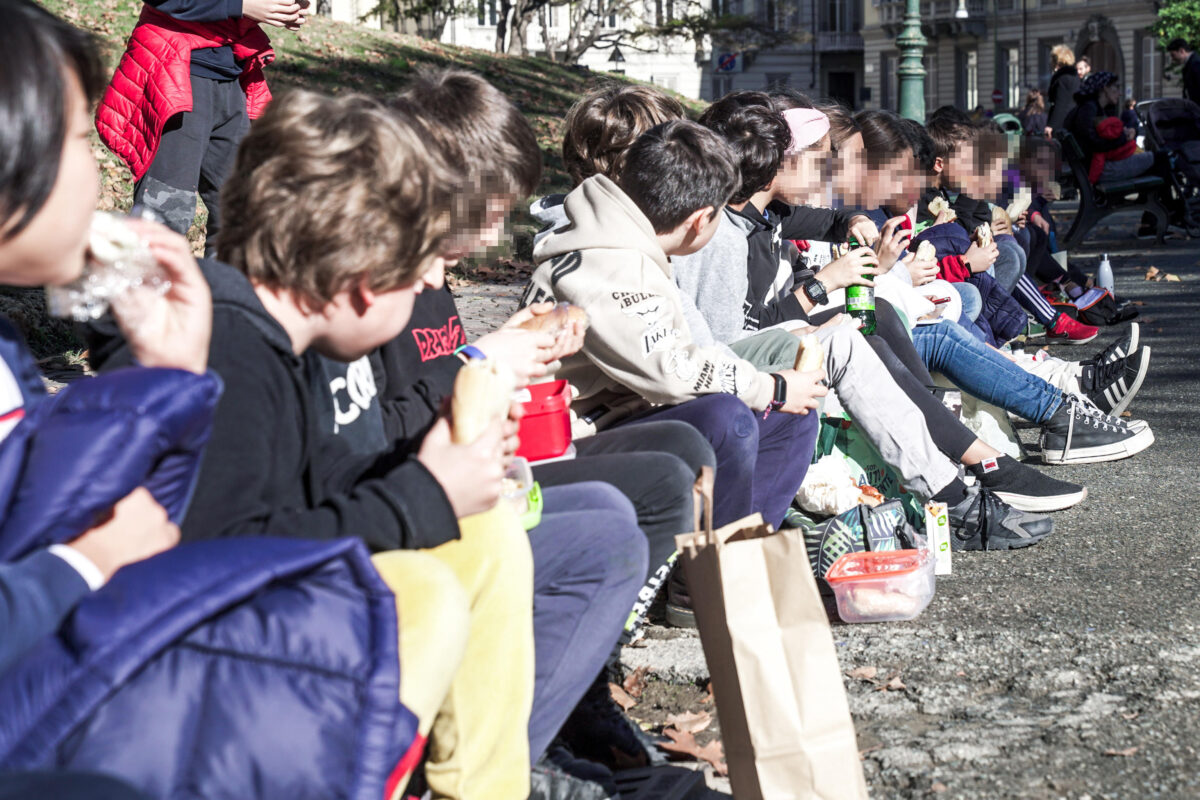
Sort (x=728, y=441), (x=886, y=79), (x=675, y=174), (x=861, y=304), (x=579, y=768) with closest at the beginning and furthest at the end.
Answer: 1. (x=579, y=768)
2. (x=728, y=441)
3. (x=675, y=174)
4. (x=861, y=304)
5. (x=886, y=79)

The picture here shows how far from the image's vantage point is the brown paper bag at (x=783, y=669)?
218 centimetres

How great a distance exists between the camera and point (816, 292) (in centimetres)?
454

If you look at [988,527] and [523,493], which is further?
[988,527]

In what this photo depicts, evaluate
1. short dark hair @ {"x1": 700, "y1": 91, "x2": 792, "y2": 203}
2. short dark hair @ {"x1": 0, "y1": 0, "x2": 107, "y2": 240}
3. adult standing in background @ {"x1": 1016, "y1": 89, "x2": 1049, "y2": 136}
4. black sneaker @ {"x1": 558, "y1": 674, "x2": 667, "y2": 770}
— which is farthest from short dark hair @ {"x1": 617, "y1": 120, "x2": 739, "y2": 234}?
adult standing in background @ {"x1": 1016, "y1": 89, "x2": 1049, "y2": 136}

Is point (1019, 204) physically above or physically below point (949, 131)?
below

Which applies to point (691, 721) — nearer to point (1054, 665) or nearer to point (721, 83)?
point (1054, 665)

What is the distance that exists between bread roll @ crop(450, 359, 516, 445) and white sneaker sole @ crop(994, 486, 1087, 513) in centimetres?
281

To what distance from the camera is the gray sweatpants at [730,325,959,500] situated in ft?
13.1

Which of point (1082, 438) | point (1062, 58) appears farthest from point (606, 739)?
point (1062, 58)

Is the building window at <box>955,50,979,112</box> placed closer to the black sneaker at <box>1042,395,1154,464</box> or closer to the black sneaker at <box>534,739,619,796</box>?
the black sneaker at <box>1042,395,1154,464</box>

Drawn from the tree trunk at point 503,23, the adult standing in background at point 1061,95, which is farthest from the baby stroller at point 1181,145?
the tree trunk at point 503,23

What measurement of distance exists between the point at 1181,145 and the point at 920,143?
7374mm

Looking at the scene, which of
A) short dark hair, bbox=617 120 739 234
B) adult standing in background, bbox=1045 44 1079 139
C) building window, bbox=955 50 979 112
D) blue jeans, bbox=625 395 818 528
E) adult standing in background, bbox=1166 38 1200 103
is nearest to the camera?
blue jeans, bbox=625 395 818 528

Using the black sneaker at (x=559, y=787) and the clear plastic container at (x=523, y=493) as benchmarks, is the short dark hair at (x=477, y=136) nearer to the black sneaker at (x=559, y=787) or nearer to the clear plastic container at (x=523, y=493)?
the clear plastic container at (x=523, y=493)
